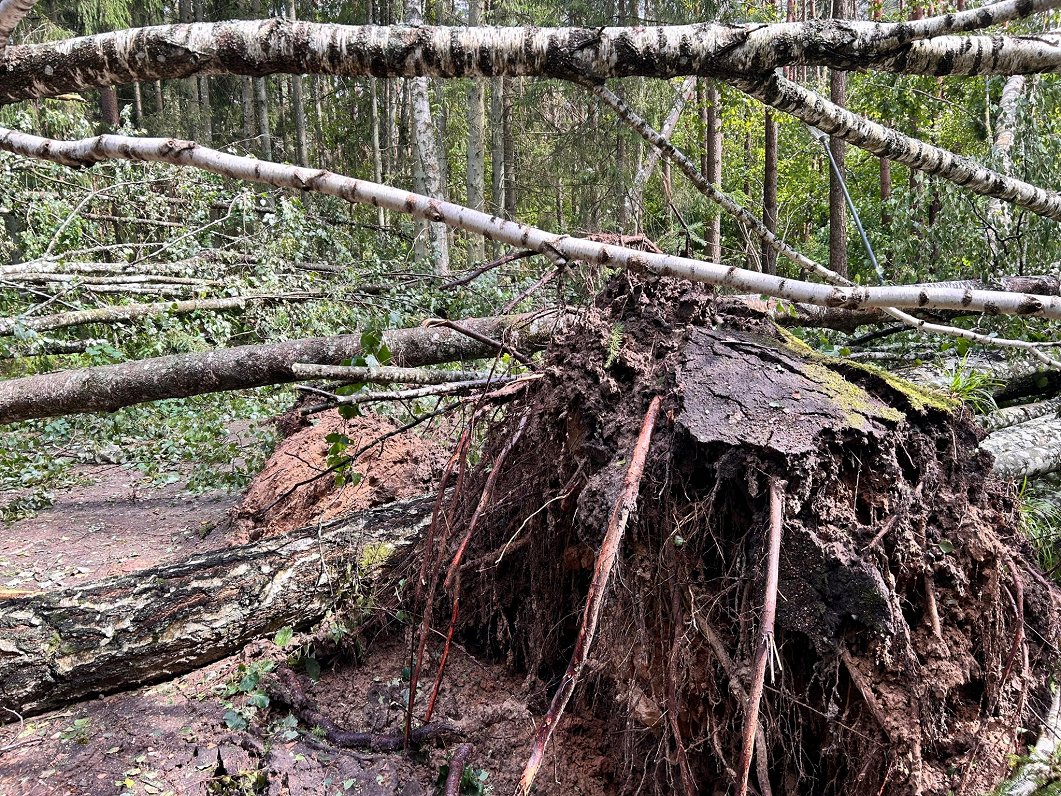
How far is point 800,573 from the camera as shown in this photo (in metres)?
1.77

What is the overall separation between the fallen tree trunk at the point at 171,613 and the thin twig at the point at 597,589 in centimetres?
164

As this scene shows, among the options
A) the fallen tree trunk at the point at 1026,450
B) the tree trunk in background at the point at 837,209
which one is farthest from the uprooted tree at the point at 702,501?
the tree trunk in background at the point at 837,209

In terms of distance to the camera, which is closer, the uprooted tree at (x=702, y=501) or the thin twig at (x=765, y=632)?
the thin twig at (x=765, y=632)

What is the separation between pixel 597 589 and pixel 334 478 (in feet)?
8.23

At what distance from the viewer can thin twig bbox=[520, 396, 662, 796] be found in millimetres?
1505

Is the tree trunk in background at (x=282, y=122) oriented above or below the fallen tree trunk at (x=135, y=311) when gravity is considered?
above

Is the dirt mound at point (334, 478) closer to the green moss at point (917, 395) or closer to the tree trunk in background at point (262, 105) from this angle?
the green moss at point (917, 395)

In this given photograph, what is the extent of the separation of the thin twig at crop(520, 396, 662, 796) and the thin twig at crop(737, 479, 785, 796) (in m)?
0.36

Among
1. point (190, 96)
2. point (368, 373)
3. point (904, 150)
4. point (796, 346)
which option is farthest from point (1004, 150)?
point (190, 96)

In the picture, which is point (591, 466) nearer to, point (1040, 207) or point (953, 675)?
point (953, 675)

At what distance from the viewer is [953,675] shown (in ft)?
6.32

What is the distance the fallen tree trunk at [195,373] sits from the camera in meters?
5.05

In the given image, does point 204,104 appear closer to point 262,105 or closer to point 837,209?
point 262,105

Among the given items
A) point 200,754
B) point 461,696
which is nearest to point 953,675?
point 461,696
